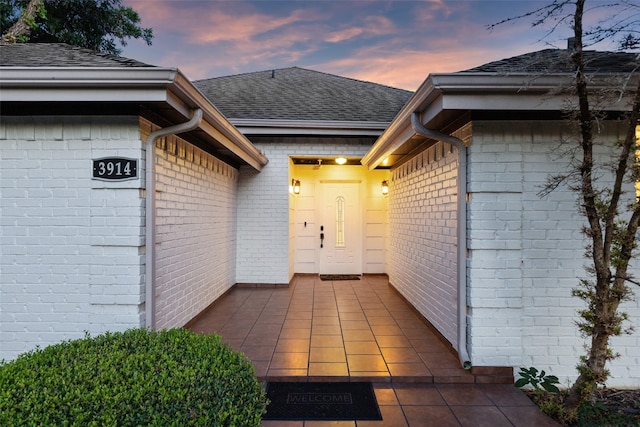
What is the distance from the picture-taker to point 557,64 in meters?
2.76

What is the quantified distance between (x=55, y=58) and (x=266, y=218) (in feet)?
13.6

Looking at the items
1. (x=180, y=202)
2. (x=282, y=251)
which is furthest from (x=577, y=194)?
(x=282, y=251)

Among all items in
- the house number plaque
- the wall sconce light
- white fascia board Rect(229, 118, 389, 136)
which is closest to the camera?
the house number plaque

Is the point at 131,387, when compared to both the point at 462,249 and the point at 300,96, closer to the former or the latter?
the point at 462,249

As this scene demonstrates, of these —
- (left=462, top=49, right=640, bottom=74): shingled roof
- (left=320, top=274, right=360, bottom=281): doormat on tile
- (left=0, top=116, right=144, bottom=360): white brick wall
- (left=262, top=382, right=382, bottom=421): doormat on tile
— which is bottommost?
(left=262, top=382, right=382, bottom=421): doormat on tile

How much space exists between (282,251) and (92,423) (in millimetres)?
5147

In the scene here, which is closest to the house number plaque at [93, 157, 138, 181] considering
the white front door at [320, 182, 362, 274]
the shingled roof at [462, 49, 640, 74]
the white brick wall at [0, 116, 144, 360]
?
the white brick wall at [0, 116, 144, 360]

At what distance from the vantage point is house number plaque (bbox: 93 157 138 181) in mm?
2799

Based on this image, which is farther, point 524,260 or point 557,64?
point 524,260

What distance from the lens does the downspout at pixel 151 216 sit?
287 cm

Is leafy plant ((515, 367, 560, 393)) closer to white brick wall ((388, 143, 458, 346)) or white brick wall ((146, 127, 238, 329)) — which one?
white brick wall ((388, 143, 458, 346))

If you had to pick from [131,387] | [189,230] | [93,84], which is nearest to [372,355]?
[131,387]

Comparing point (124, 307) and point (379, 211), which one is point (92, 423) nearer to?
point (124, 307)

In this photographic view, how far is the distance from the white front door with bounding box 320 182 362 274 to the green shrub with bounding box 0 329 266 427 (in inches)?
231
